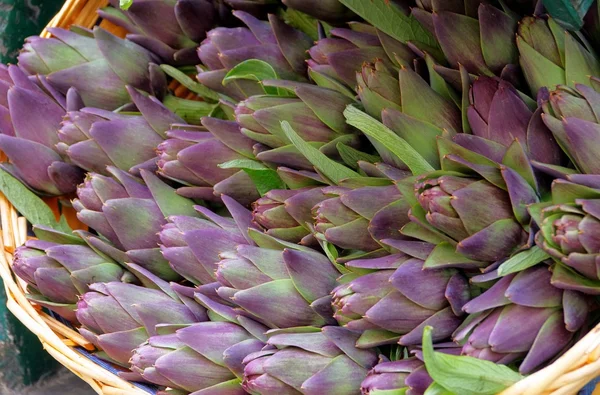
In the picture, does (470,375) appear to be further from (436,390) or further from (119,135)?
(119,135)

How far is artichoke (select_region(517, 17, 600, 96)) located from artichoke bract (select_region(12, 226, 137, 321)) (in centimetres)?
61

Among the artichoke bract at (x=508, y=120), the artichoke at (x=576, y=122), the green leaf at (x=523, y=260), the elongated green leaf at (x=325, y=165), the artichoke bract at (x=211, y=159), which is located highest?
the artichoke at (x=576, y=122)

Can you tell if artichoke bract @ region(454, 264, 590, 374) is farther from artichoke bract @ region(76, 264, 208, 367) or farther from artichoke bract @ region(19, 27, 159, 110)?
artichoke bract @ region(19, 27, 159, 110)

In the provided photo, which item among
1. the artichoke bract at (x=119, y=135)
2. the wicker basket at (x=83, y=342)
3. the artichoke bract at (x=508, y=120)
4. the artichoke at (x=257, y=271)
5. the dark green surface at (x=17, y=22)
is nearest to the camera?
the wicker basket at (x=83, y=342)

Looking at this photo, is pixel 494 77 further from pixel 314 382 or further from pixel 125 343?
pixel 125 343

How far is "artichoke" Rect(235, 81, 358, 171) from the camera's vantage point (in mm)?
875

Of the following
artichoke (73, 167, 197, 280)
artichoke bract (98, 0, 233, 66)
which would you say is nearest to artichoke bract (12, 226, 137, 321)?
artichoke (73, 167, 197, 280)

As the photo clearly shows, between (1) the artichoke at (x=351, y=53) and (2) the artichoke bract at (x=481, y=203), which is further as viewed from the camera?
(1) the artichoke at (x=351, y=53)

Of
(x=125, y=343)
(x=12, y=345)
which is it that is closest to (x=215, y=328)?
(x=125, y=343)

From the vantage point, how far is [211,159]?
3.10ft

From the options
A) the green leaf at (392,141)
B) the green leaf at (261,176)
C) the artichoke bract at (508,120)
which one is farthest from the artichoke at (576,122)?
the green leaf at (261,176)

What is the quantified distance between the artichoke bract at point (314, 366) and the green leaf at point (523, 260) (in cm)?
19

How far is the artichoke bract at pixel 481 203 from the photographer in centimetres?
67

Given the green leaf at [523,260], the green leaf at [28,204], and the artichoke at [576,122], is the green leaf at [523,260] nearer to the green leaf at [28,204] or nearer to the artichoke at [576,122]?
the artichoke at [576,122]
